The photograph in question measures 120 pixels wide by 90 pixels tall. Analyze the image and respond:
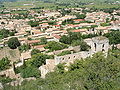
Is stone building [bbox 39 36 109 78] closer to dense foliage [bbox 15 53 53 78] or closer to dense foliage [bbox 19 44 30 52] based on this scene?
dense foliage [bbox 15 53 53 78]

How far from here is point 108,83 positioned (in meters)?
16.4

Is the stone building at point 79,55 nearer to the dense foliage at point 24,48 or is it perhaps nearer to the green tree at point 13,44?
the dense foliage at point 24,48

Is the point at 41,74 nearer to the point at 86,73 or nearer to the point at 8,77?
the point at 8,77

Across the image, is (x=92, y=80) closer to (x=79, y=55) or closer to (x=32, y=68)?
(x=79, y=55)

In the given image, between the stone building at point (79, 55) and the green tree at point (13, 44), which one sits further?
the green tree at point (13, 44)

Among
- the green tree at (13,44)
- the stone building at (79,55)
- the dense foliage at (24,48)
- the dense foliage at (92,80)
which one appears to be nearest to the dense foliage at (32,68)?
the stone building at (79,55)

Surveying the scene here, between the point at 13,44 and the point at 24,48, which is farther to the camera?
the point at 13,44

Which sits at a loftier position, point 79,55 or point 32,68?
point 79,55

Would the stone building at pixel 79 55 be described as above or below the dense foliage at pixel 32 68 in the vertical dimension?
above

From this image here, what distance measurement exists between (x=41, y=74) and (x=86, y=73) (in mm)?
8148

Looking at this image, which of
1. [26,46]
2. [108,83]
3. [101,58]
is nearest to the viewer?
[108,83]

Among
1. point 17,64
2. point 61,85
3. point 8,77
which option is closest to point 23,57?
point 17,64

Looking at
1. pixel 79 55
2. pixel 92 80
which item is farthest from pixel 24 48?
pixel 92 80

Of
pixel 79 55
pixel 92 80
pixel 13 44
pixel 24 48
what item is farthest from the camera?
pixel 13 44
